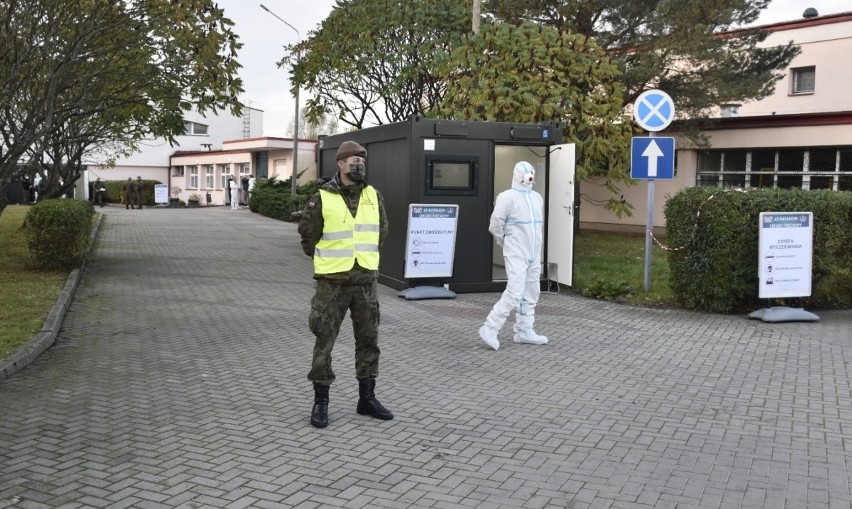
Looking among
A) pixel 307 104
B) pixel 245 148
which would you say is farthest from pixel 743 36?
pixel 245 148

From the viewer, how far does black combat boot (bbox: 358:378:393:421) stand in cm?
605

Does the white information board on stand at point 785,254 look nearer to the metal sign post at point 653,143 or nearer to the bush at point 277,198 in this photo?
the metal sign post at point 653,143

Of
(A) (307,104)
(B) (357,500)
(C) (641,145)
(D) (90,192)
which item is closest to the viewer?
(B) (357,500)

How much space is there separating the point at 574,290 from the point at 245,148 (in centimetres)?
4018

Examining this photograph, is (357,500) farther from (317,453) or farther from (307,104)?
→ (307,104)

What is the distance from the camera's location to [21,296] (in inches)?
445

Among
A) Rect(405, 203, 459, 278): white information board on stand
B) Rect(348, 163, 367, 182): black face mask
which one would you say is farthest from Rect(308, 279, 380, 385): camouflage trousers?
Rect(405, 203, 459, 278): white information board on stand

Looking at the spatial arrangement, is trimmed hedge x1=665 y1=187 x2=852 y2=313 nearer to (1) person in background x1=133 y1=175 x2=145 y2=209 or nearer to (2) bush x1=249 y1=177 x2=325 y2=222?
(2) bush x1=249 y1=177 x2=325 y2=222

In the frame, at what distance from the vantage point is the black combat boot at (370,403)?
6051 mm

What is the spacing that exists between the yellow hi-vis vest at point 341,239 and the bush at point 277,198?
24.5 metres

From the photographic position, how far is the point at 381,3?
23.4 m

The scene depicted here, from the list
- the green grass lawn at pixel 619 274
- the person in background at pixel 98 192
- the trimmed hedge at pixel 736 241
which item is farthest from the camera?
the person in background at pixel 98 192

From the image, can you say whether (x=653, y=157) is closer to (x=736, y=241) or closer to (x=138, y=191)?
(x=736, y=241)

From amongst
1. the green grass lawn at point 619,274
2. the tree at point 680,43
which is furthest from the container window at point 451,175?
the tree at point 680,43
